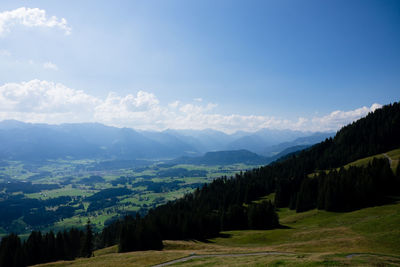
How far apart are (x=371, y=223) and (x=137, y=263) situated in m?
54.1

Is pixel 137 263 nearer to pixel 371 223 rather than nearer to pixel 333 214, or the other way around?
pixel 371 223

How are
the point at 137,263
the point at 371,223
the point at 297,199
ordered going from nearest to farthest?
the point at 137,263 < the point at 371,223 < the point at 297,199

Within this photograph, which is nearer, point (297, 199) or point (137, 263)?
point (137, 263)

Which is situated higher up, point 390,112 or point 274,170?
point 390,112

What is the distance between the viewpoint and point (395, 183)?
83375 millimetres

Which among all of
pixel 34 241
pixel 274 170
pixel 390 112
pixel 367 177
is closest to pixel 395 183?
pixel 367 177

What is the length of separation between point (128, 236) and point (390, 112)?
194m

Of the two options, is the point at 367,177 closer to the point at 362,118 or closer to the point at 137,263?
the point at 137,263

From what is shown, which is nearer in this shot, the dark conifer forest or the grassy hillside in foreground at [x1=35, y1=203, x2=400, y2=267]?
the grassy hillside in foreground at [x1=35, y1=203, x2=400, y2=267]

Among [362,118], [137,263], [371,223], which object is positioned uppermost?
[362,118]

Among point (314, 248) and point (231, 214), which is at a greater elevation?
point (314, 248)

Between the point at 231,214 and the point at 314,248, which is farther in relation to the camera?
the point at 231,214

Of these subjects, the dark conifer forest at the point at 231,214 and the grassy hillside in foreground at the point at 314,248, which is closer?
the grassy hillside in foreground at the point at 314,248

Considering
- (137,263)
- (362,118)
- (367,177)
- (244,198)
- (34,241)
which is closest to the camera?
(137,263)
